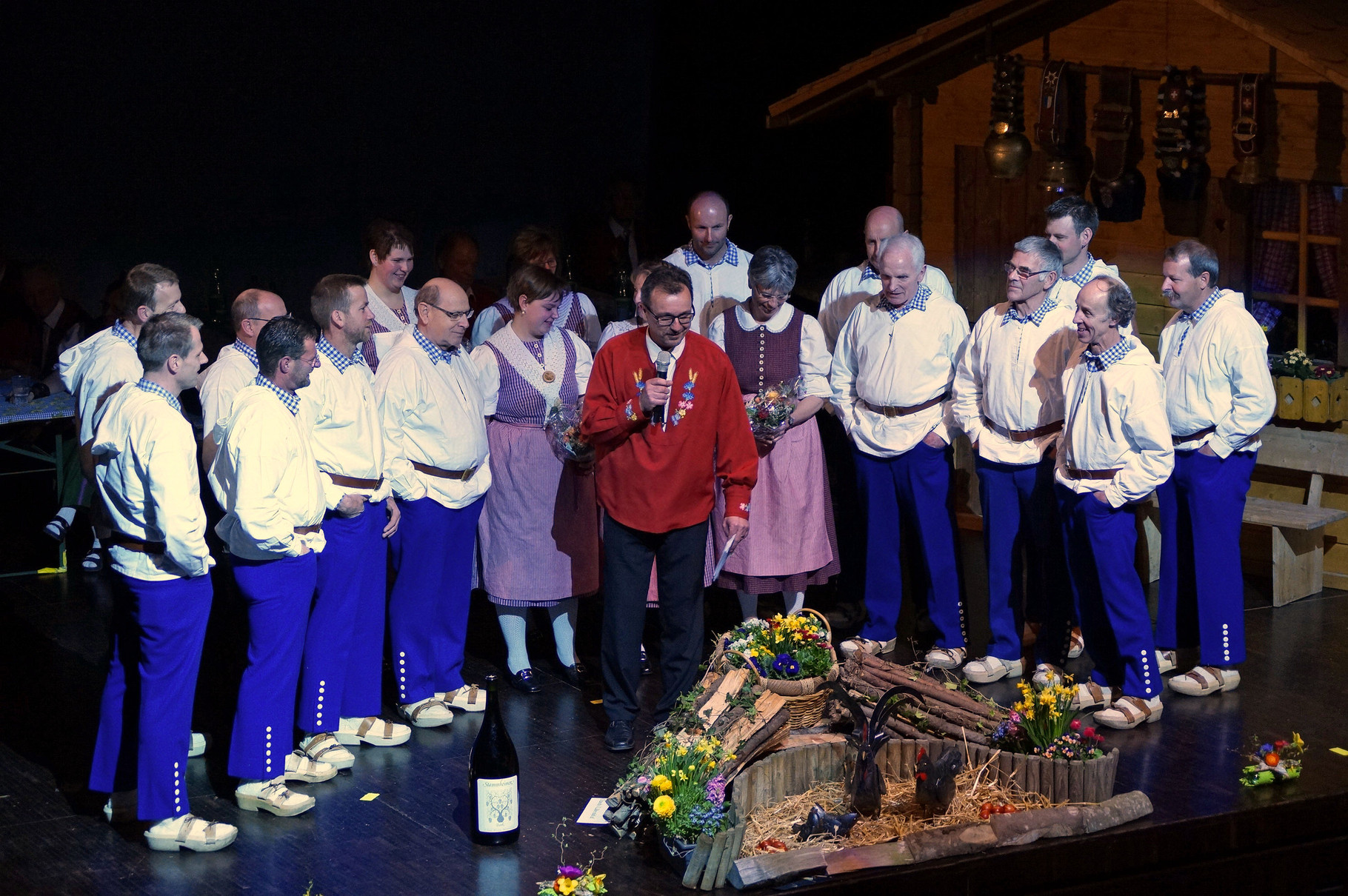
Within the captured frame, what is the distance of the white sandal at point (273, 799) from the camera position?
191 inches

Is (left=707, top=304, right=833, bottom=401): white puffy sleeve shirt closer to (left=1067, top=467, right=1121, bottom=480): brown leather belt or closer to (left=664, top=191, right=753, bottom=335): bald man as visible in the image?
(left=664, top=191, right=753, bottom=335): bald man

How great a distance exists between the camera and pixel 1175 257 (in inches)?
231

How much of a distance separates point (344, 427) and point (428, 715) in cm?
122

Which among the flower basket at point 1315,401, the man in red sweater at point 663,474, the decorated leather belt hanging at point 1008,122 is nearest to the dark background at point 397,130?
the decorated leather belt hanging at point 1008,122

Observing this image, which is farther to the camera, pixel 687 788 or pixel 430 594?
pixel 430 594

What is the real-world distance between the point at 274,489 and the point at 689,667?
5.47 feet

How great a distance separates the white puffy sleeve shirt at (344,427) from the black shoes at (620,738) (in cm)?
117

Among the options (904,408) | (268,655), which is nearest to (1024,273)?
(904,408)

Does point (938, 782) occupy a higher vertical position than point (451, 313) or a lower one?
lower

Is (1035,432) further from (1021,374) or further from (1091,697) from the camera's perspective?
(1091,697)

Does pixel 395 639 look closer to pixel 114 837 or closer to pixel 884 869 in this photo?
pixel 114 837

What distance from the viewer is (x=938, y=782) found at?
4.69 m

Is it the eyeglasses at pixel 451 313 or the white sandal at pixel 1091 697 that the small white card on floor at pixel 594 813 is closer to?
the eyeglasses at pixel 451 313

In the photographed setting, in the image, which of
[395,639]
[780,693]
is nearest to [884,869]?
[780,693]
